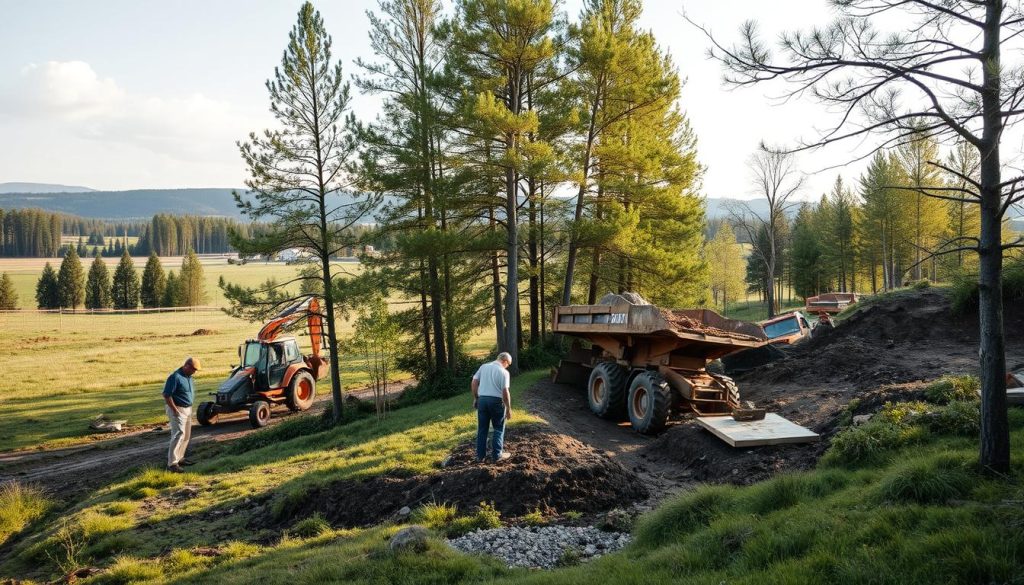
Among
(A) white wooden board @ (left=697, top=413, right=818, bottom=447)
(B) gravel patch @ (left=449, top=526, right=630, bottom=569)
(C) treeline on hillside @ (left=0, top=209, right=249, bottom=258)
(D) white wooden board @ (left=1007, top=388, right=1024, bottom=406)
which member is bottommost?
(B) gravel patch @ (left=449, top=526, right=630, bottom=569)

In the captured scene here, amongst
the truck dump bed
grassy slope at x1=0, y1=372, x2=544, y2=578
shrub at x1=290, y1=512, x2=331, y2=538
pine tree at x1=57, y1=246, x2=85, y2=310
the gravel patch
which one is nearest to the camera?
the gravel patch

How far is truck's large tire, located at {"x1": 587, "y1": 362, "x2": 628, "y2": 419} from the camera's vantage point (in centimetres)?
1390

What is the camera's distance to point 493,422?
9500 millimetres

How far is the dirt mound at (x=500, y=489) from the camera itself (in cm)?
816

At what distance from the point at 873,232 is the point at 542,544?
47.2 meters

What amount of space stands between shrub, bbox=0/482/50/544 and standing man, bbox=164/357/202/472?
2.21m

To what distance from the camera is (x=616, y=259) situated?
2358 cm

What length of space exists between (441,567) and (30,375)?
3427 cm

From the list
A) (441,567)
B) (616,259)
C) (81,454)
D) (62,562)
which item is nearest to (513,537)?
(441,567)

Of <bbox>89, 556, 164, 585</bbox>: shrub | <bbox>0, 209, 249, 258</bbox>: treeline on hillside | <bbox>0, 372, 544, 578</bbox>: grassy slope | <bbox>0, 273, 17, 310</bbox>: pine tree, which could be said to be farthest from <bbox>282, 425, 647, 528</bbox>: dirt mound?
<bbox>0, 209, 249, 258</bbox>: treeline on hillside

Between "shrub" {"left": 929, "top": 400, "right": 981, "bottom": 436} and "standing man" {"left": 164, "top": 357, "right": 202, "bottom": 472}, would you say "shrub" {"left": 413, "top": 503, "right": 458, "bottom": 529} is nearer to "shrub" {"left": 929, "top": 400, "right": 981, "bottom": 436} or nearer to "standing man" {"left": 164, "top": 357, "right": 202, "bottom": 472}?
"shrub" {"left": 929, "top": 400, "right": 981, "bottom": 436}

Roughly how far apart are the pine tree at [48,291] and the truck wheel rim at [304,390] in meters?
74.0

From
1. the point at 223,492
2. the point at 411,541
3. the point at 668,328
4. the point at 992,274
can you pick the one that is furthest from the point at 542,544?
the point at 223,492

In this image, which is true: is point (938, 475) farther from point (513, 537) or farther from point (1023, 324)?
point (1023, 324)
